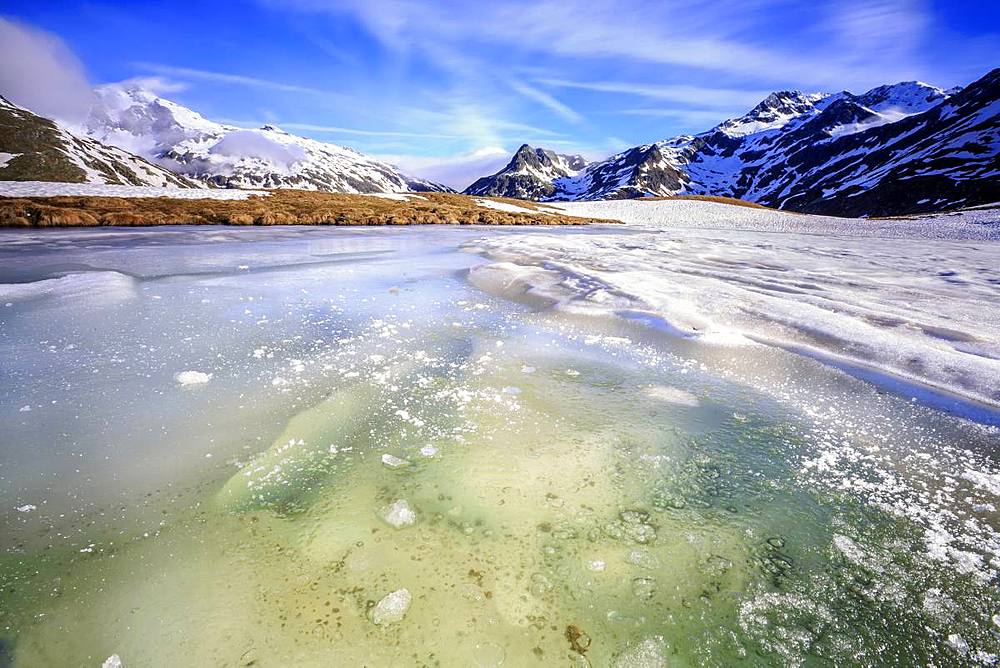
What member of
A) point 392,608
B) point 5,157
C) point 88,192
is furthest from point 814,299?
point 5,157

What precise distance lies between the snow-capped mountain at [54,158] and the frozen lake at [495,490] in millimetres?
169502

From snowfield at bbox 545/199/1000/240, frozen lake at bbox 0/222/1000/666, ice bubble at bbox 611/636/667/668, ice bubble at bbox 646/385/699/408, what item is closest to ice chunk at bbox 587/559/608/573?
frozen lake at bbox 0/222/1000/666

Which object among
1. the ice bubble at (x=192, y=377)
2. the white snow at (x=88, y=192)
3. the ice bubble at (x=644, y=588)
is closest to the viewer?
the ice bubble at (x=644, y=588)

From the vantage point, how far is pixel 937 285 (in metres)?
9.62

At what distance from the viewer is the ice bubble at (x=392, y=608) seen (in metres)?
2.01

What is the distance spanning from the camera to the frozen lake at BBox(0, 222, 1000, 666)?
6.43 ft

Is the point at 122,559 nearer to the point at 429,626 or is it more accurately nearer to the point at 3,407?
the point at 429,626

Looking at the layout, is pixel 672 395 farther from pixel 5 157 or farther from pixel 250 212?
pixel 5 157

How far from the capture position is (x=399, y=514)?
8.69ft

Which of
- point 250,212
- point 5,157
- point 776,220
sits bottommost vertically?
point 250,212

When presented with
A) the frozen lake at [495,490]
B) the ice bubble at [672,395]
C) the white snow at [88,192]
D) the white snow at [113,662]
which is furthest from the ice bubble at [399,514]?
the white snow at [88,192]

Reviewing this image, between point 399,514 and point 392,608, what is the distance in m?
0.62

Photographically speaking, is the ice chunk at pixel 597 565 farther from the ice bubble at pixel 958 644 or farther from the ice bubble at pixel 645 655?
the ice bubble at pixel 958 644

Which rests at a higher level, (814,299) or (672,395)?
(814,299)
